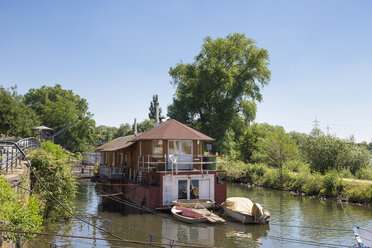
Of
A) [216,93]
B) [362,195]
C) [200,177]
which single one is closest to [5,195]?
[200,177]

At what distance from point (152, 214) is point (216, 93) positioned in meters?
33.3

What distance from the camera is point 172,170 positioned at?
71.7 ft

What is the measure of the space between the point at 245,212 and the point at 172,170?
5.66 m

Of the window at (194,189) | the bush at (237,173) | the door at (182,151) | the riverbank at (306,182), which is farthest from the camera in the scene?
the bush at (237,173)

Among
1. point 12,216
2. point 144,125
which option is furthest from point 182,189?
point 144,125

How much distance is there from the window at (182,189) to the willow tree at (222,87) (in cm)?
2720

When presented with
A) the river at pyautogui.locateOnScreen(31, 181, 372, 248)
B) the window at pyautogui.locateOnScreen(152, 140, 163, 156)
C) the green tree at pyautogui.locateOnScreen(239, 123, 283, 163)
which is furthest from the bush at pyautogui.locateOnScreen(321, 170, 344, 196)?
the green tree at pyautogui.locateOnScreen(239, 123, 283, 163)

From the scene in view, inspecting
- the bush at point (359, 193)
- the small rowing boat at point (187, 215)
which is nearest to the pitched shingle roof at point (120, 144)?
the small rowing boat at point (187, 215)

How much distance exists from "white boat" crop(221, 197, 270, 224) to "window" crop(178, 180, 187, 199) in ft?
Answer: 10.2

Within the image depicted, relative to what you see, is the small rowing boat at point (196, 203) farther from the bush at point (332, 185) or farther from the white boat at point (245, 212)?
the bush at point (332, 185)

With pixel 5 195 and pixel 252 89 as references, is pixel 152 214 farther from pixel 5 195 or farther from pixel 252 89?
pixel 252 89

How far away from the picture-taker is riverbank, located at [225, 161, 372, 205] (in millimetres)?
29766

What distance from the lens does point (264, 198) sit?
106 feet

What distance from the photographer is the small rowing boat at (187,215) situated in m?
19.8
